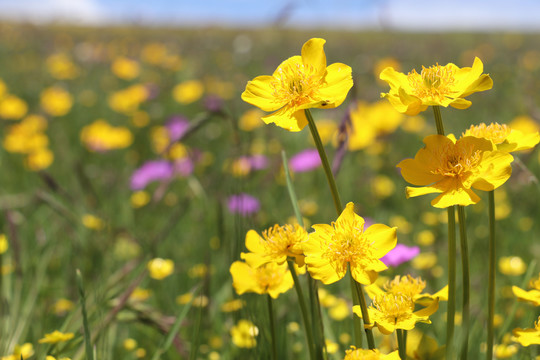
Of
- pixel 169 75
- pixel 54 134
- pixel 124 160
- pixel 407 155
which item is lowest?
pixel 407 155

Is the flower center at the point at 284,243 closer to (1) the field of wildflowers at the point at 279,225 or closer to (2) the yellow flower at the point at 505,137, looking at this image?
(1) the field of wildflowers at the point at 279,225

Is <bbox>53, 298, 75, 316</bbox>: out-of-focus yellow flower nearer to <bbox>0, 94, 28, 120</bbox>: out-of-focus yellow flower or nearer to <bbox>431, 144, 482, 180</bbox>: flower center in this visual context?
<bbox>431, 144, 482, 180</bbox>: flower center

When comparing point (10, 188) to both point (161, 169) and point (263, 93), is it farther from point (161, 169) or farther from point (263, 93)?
point (263, 93)

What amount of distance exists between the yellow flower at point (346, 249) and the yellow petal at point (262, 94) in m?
0.17

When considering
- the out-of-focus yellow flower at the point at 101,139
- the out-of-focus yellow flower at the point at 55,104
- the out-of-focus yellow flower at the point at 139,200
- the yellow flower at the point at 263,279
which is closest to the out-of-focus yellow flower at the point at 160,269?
the yellow flower at the point at 263,279

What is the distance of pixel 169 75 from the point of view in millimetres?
5059

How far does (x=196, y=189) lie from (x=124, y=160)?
1163 millimetres

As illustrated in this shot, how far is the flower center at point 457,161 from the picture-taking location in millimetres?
594

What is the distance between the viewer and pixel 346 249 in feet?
1.95

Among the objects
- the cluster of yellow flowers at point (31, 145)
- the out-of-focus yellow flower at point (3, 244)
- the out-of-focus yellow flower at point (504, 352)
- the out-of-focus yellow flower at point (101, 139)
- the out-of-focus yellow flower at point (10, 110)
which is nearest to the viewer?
the out-of-focus yellow flower at point (504, 352)

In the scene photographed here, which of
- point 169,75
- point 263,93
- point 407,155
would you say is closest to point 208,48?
point 169,75

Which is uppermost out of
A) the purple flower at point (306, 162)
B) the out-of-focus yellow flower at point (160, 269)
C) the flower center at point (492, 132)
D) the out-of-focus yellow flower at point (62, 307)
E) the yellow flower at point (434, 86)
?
the yellow flower at point (434, 86)

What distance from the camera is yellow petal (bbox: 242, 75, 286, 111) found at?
0.65 metres

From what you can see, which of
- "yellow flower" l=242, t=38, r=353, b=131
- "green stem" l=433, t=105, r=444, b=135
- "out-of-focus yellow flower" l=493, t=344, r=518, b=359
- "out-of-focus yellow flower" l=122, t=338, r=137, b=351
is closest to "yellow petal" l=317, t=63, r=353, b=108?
"yellow flower" l=242, t=38, r=353, b=131
